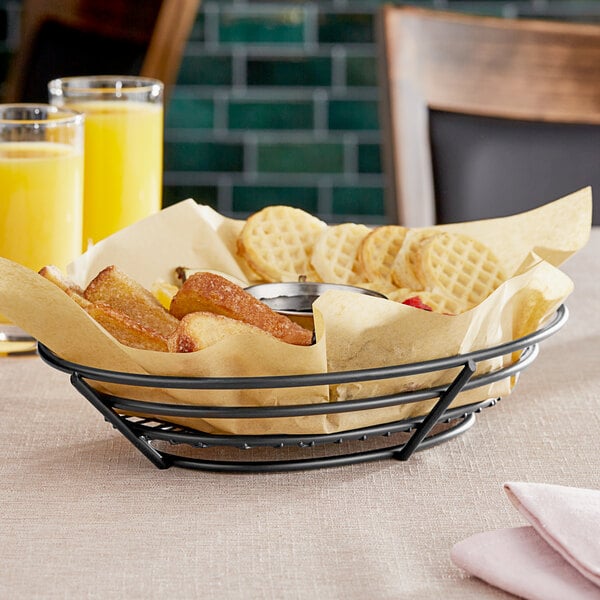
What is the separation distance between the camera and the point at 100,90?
1280 mm

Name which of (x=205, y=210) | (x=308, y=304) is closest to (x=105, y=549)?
(x=308, y=304)

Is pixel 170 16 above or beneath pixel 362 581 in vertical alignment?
above

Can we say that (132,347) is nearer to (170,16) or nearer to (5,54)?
(170,16)

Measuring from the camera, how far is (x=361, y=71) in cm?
333

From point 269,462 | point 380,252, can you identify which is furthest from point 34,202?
point 269,462

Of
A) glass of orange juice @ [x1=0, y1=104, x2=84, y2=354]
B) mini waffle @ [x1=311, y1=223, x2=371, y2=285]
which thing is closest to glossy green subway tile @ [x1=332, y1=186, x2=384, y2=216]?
glass of orange juice @ [x1=0, y1=104, x2=84, y2=354]

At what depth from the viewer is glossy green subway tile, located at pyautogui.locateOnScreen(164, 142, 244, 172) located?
340cm

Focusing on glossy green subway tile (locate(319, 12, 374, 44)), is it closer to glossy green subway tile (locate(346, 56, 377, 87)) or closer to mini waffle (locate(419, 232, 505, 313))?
glossy green subway tile (locate(346, 56, 377, 87))

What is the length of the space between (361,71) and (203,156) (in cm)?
55

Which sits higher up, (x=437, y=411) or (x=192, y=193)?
(x=437, y=411)

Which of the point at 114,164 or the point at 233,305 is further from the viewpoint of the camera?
the point at 114,164

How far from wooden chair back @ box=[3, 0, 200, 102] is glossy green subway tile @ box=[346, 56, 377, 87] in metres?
0.96

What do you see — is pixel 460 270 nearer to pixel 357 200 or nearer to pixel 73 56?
pixel 73 56

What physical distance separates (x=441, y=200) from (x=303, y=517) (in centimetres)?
115
